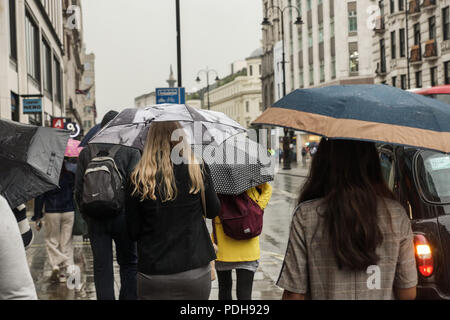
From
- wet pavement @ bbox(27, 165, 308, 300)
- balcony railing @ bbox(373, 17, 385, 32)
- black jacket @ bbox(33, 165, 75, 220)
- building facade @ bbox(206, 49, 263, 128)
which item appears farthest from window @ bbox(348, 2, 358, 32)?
building facade @ bbox(206, 49, 263, 128)

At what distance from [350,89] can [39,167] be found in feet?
6.32

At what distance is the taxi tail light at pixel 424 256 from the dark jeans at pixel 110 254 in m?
2.37

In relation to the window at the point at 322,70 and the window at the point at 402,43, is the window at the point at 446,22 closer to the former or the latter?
the window at the point at 402,43

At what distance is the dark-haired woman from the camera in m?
2.76

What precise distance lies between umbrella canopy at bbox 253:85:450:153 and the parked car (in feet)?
4.51

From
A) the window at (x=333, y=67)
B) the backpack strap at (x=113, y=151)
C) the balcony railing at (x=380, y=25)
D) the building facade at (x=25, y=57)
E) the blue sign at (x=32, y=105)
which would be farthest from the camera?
the window at (x=333, y=67)

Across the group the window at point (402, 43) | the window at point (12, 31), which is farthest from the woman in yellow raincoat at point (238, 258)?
the window at point (402, 43)

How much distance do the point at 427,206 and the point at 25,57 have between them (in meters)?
23.2

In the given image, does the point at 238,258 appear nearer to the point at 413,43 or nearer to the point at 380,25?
the point at 413,43

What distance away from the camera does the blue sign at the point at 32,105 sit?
2325cm

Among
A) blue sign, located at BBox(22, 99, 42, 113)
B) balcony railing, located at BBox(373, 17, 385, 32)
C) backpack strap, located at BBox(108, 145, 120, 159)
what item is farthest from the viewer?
balcony railing, located at BBox(373, 17, 385, 32)

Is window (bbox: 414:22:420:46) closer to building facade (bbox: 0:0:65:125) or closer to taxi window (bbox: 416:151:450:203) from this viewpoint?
building facade (bbox: 0:0:65:125)

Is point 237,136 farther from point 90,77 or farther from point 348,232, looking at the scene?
point 90,77

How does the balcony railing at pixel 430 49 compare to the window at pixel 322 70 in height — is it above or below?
below
